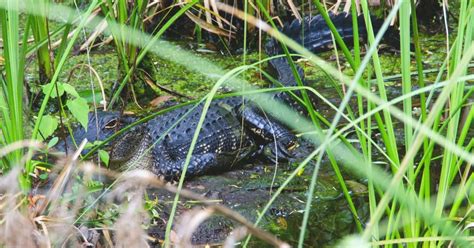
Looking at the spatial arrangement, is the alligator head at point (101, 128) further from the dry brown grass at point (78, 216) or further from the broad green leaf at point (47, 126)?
the dry brown grass at point (78, 216)

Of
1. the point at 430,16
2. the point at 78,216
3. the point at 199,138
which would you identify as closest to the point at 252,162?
the point at 199,138

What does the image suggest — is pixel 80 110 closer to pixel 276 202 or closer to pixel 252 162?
pixel 276 202

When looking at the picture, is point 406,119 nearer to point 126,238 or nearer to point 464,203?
point 126,238

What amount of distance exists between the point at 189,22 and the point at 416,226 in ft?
12.9

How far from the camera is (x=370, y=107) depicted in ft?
7.86

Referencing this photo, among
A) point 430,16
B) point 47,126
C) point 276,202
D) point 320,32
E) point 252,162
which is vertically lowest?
point 252,162

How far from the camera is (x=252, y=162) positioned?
4262 mm

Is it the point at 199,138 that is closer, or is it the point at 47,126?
the point at 47,126

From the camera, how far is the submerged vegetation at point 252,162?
1.91 meters

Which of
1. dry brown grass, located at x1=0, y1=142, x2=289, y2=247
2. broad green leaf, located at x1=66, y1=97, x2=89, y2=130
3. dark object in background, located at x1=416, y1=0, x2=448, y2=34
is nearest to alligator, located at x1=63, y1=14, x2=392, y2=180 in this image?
broad green leaf, located at x1=66, y1=97, x2=89, y2=130

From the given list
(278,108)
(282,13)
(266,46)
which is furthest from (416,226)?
(282,13)

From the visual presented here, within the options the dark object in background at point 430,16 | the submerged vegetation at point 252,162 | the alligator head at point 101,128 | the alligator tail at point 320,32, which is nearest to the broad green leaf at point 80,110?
the submerged vegetation at point 252,162

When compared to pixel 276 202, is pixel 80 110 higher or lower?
higher

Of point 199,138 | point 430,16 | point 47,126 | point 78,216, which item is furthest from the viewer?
point 430,16
